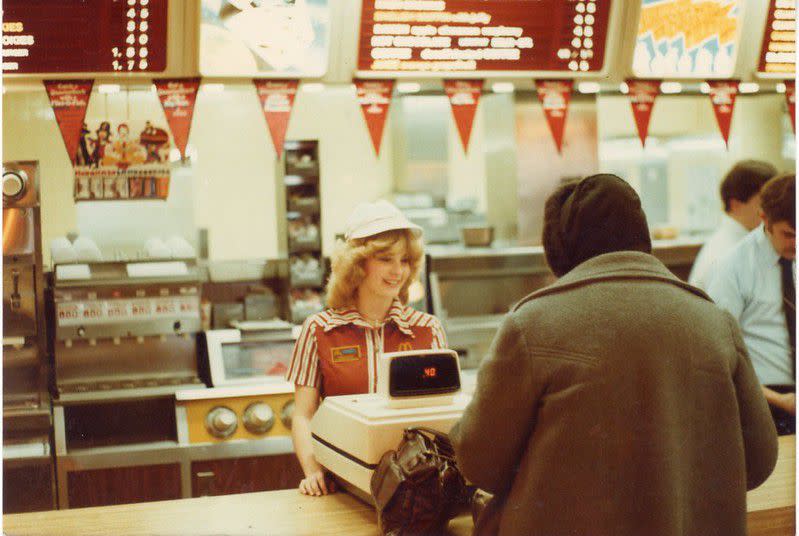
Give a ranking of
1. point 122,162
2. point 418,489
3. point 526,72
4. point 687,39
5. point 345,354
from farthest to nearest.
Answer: point 122,162 < point 687,39 < point 526,72 < point 345,354 < point 418,489

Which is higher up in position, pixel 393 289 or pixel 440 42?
pixel 440 42

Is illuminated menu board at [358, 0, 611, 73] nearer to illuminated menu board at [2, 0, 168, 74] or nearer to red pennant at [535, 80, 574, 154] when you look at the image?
red pennant at [535, 80, 574, 154]

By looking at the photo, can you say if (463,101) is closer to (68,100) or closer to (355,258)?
(355,258)

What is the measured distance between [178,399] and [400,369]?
227 centimetres

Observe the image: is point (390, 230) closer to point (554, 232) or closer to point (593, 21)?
point (554, 232)

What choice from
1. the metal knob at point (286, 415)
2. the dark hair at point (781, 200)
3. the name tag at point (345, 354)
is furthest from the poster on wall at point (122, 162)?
the dark hair at point (781, 200)

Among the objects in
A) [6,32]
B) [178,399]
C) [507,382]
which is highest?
[6,32]

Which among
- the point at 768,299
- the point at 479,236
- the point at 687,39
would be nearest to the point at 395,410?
the point at 768,299

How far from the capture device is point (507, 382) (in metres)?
1.63

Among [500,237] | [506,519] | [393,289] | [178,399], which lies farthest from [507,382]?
[500,237]

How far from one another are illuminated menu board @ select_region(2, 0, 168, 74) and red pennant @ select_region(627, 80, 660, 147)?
6.31 feet

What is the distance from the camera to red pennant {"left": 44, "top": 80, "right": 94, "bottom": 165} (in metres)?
3.20

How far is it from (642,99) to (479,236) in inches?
69.8

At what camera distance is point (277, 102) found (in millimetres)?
3387
